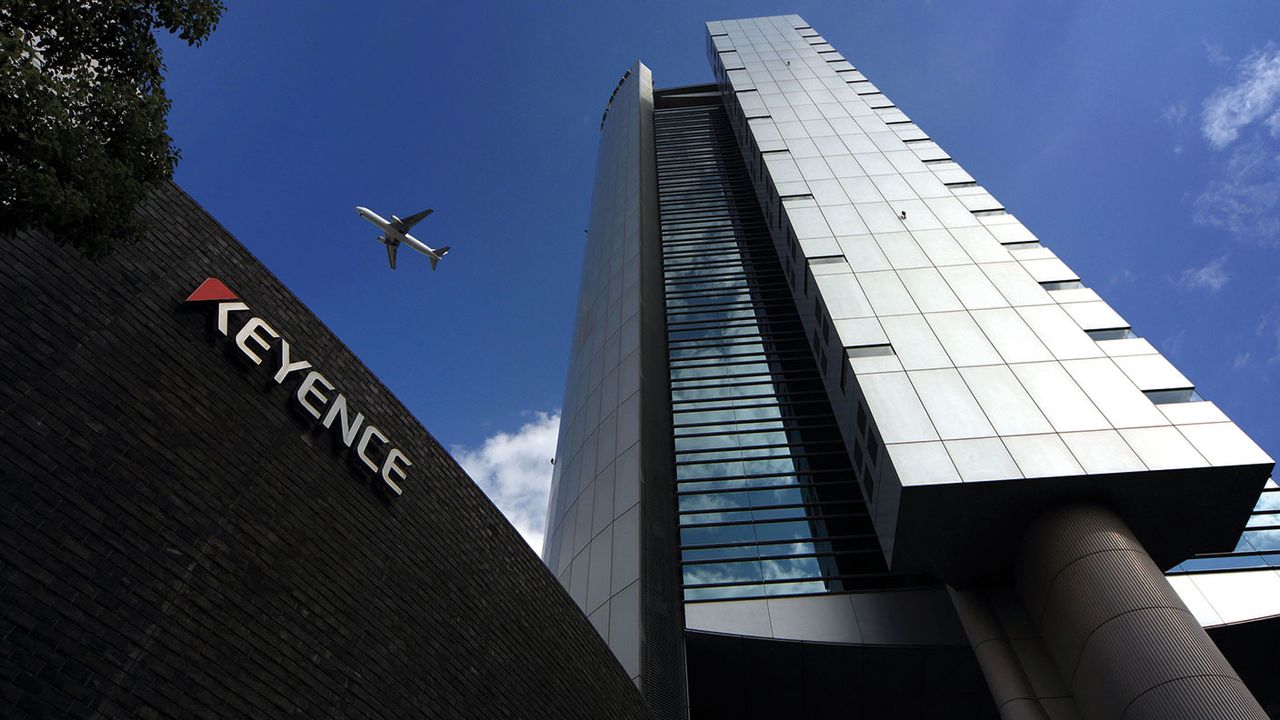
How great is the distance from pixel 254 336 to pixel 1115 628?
14336 mm

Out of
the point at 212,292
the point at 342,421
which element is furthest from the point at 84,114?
the point at 342,421

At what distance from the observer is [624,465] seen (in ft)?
74.2

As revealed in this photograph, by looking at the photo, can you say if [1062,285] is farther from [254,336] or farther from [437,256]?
[437,256]

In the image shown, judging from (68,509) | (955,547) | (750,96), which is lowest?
(68,509)

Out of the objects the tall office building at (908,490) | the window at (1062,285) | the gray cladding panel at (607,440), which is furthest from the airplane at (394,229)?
the window at (1062,285)

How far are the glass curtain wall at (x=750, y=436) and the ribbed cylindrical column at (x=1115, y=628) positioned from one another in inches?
200

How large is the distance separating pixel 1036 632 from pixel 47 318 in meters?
17.5

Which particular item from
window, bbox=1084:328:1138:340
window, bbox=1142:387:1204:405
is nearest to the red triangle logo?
window, bbox=1142:387:1204:405

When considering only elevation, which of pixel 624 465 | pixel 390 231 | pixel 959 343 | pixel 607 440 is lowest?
pixel 624 465

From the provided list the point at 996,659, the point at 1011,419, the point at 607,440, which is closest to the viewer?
the point at 996,659

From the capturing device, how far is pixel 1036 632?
1522 centimetres

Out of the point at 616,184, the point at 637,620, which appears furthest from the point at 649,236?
the point at 637,620

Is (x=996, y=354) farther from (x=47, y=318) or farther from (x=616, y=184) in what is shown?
(x=616, y=184)

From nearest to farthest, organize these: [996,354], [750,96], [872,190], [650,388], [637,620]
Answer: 1. [637,620]
2. [996,354]
3. [650,388]
4. [872,190]
5. [750,96]
